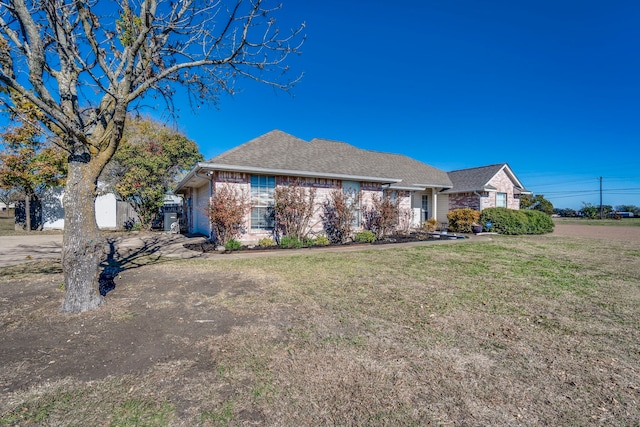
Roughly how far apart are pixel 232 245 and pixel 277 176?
3.35m

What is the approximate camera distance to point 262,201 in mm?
11555

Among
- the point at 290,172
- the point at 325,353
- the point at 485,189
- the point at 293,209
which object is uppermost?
the point at 290,172

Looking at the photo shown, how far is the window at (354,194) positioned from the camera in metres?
13.1

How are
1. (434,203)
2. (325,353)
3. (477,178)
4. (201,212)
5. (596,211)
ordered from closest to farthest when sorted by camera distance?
(325,353)
(201,212)
(434,203)
(477,178)
(596,211)

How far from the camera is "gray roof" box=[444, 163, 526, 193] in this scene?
19703 mm

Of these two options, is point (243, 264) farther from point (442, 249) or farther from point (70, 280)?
point (442, 249)

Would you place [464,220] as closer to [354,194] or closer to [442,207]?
[442,207]

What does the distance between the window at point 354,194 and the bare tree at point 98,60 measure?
8.16 m

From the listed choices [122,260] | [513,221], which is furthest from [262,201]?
[513,221]

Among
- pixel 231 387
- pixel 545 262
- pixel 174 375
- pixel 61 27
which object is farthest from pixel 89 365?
pixel 545 262

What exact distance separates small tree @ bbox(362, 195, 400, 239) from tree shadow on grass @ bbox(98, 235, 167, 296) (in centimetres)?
882

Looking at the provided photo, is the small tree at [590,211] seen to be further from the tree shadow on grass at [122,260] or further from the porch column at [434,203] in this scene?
the tree shadow on grass at [122,260]

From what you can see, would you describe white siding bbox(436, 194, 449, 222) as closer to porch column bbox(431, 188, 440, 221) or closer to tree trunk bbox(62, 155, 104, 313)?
porch column bbox(431, 188, 440, 221)

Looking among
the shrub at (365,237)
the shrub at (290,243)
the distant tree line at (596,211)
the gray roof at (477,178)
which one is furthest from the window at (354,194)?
the distant tree line at (596,211)
